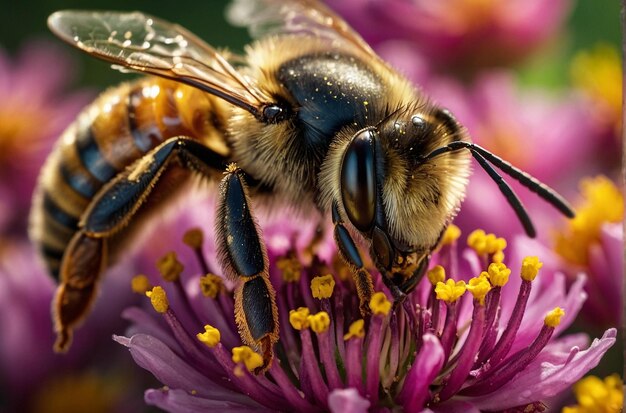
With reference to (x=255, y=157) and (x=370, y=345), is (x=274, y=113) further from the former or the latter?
(x=370, y=345)

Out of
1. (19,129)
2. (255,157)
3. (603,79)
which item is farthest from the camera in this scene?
(19,129)

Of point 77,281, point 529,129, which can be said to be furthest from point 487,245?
point 529,129

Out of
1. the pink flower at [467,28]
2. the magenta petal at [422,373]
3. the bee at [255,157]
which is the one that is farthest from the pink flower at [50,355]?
the pink flower at [467,28]

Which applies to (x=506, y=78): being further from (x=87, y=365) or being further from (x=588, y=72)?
(x=87, y=365)

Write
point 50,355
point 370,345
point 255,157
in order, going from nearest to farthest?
point 370,345 < point 255,157 < point 50,355

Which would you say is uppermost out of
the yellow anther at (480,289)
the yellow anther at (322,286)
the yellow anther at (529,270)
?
the yellow anther at (529,270)

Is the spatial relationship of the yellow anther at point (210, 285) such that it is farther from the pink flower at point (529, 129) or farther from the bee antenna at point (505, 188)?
→ the pink flower at point (529, 129)

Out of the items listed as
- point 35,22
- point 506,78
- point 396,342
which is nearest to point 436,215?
point 396,342
